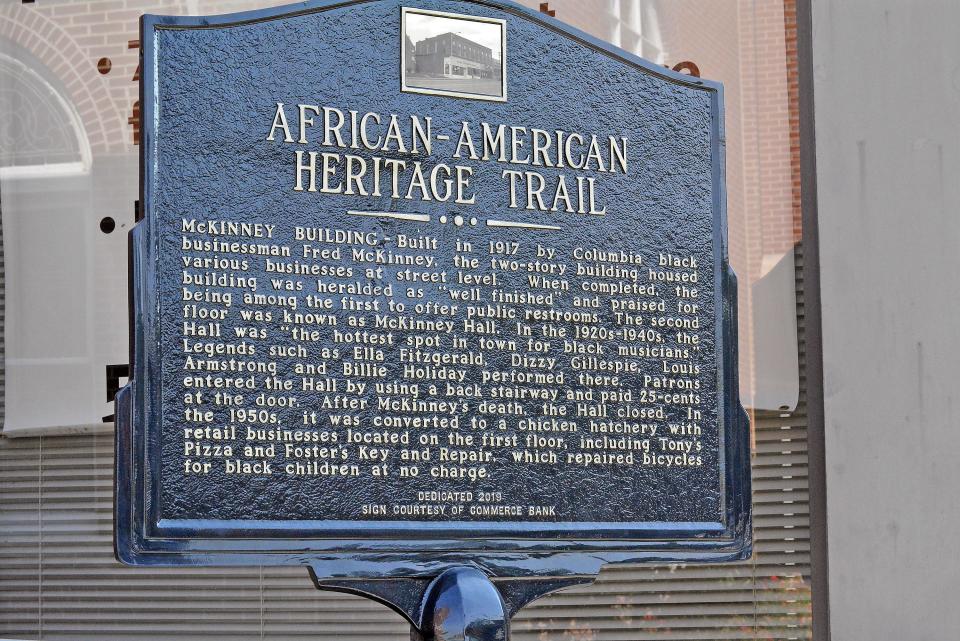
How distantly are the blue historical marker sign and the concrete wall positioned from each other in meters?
2.08

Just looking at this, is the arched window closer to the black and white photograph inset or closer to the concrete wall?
the black and white photograph inset

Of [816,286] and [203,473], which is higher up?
[816,286]

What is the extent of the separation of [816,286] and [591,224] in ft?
8.61

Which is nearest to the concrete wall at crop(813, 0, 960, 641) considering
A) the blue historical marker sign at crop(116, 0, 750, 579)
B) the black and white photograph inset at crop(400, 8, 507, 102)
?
the blue historical marker sign at crop(116, 0, 750, 579)

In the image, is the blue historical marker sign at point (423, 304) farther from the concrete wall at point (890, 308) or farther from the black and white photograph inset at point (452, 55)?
the concrete wall at point (890, 308)

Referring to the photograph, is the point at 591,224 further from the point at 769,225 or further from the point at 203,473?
the point at 769,225

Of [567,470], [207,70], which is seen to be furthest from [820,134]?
[207,70]

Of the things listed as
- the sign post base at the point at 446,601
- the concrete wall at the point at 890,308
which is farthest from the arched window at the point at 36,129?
the concrete wall at the point at 890,308

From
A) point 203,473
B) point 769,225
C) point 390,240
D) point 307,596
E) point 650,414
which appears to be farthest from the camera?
point 769,225

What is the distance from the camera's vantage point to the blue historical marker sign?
3947 millimetres

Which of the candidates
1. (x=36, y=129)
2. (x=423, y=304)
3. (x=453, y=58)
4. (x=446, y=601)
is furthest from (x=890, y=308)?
(x=36, y=129)

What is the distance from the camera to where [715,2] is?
7227 millimetres

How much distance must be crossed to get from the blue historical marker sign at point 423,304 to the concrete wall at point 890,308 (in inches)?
82.0

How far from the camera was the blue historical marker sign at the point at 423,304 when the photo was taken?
395 cm
